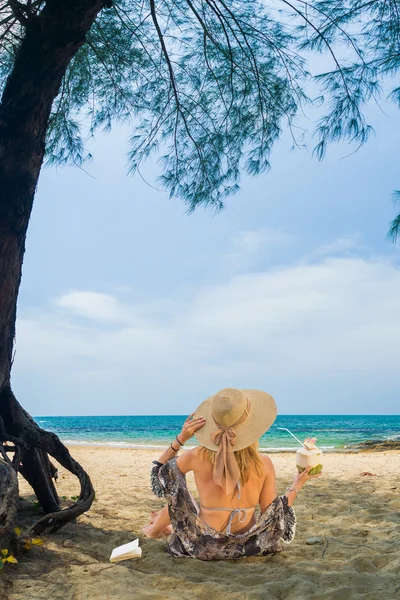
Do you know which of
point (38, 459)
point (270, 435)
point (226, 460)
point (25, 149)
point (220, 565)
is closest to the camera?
point (226, 460)

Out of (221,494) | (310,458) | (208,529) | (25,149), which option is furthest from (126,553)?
(25,149)

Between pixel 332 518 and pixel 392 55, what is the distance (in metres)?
3.65

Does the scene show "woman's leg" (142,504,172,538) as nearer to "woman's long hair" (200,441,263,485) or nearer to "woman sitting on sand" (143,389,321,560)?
"woman sitting on sand" (143,389,321,560)

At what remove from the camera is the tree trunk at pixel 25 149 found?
10.9 ft

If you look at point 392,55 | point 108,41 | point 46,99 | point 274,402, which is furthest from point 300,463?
point 108,41

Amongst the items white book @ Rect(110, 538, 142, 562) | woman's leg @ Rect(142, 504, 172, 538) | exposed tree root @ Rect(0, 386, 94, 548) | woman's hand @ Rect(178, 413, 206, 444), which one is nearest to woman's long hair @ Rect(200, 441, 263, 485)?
woman's hand @ Rect(178, 413, 206, 444)

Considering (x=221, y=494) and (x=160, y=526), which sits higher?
(x=221, y=494)

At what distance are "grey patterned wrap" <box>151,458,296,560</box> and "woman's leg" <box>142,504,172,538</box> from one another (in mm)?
114

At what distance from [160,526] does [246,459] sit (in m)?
0.70

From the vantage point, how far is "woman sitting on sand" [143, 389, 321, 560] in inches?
102

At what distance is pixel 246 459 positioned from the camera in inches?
104

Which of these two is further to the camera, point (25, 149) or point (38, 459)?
point (38, 459)

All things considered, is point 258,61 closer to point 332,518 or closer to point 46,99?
point 46,99

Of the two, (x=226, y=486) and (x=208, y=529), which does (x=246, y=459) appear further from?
(x=208, y=529)
